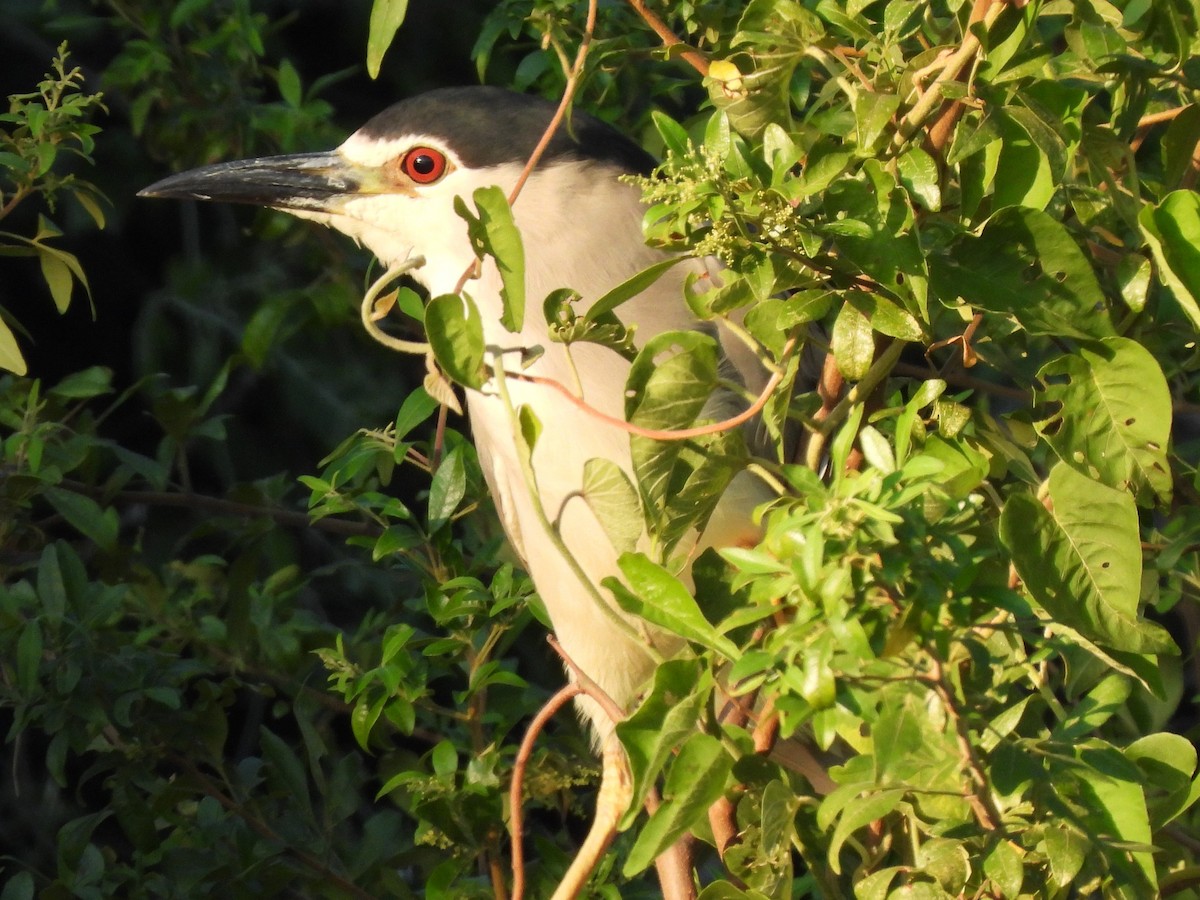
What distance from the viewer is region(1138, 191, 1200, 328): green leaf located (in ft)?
3.41

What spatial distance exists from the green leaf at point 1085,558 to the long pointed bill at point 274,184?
1.40 m

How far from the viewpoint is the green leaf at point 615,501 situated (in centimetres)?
114

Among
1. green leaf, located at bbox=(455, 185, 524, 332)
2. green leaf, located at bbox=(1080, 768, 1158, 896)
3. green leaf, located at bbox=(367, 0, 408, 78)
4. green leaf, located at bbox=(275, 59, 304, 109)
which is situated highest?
green leaf, located at bbox=(367, 0, 408, 78)

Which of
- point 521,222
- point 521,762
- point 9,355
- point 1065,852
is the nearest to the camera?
point 1065,852

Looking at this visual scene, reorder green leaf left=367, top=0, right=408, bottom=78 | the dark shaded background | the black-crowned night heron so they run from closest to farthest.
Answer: green leaf left=367, top=0, right=408, bottom=78 → the black-crowned night heron → the dark shaded background

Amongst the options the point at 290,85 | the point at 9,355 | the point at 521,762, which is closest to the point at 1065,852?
the point at 521,762

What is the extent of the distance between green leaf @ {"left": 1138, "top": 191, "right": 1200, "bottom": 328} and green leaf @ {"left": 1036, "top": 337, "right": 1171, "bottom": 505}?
65mm

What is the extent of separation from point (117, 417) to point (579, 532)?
2007 millimetres

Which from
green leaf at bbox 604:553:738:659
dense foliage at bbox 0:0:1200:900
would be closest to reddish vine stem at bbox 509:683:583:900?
dense foliage at bbox 0:0:1200:900

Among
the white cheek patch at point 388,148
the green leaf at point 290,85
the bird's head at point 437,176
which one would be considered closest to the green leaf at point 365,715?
the bird's head at point 437,176

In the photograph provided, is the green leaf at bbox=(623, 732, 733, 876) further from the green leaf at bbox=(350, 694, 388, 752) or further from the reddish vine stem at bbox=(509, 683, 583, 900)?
the green leaf at bbox=(350, 694, 388, 752)

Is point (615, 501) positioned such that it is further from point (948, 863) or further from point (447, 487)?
point (447, 487)

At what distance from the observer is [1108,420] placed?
111cm

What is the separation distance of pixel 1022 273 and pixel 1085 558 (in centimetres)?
21
